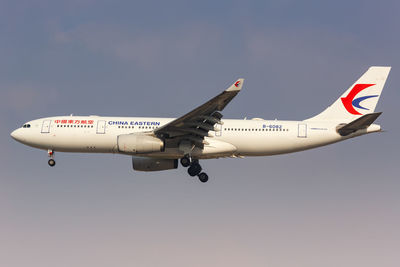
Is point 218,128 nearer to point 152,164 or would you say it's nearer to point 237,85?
point 152,164

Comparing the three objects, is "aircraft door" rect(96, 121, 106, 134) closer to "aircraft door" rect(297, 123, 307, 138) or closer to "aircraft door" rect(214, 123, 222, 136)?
"aircraft door" rect(214, 123, 222, 136)

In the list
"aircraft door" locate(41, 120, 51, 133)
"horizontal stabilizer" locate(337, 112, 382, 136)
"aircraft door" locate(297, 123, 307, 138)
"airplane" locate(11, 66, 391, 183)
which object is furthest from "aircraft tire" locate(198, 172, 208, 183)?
"aircraft door" locate(41, 120, 51, 133)

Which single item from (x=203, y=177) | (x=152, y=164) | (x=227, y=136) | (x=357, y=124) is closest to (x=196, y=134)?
(x=227, y=136)

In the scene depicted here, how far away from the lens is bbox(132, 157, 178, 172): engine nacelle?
44.3 metres

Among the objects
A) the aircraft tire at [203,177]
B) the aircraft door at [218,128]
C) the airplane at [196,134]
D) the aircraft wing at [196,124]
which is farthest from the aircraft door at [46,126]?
the aircraft door at [218,128]

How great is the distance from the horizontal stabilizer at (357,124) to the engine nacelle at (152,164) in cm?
1131

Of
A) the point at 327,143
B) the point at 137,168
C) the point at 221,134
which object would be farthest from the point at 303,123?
the point at 137,168

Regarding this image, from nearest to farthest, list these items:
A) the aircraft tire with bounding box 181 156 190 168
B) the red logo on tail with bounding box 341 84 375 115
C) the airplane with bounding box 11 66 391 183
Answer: the airplane with bounding box 11 66 391 183 < the aircraft tire with bounding box 181 156 190 168 < the red logo on tail with bounding box 341 84 375 115

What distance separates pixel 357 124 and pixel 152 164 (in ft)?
45.6

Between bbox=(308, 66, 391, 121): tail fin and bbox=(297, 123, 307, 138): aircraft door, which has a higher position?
bbox=(308, 66, 391, 121): tail fin

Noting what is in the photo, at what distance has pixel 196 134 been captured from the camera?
4031 cm

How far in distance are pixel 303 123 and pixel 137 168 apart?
11.6 metres

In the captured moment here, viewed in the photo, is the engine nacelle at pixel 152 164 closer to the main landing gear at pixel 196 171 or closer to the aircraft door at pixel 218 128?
the main landing gear at pixel 196 171

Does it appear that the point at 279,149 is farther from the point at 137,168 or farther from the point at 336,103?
the point at 137,168
